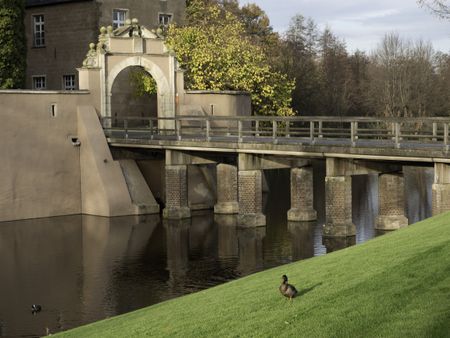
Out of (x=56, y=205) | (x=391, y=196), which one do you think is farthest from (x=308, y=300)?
(x=56, y=205)

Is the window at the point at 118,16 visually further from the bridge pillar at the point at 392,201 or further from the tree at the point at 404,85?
the tree at the point at 404,85

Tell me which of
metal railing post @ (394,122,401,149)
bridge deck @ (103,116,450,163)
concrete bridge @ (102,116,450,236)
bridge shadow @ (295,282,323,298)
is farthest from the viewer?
concrete bridge @ (102,116,450,236)

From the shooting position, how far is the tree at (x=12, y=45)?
43562 millimetres

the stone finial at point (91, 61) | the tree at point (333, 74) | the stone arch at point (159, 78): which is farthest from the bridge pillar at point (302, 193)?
the tree at point (333, 74)

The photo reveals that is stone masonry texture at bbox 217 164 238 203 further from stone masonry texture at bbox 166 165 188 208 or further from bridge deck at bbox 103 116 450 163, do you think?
stone masonry texture at bbox 166 165 188 208

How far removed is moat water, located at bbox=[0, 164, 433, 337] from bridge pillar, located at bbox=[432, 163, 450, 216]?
11.4 feet

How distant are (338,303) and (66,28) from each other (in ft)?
135

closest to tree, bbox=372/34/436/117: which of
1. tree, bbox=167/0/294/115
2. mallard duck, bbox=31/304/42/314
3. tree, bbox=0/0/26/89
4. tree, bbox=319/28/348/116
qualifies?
tree, bbox=319/28/348/116

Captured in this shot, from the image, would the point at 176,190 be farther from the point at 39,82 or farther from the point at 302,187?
the point at 39,82

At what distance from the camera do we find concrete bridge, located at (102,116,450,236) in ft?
93.3

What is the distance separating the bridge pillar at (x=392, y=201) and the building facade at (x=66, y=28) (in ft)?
80.0

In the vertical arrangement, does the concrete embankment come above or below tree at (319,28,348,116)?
below

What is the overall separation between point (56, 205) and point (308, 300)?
2675 centimetres

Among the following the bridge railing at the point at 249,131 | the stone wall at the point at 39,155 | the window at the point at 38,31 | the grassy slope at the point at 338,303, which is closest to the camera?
the grassy slope at the point at 338,303
